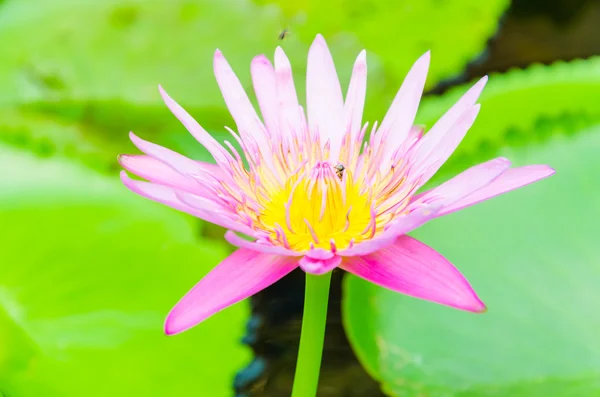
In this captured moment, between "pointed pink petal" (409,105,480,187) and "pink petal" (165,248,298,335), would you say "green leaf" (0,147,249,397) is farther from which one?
"pointed pink petal" (409,105,480,187)

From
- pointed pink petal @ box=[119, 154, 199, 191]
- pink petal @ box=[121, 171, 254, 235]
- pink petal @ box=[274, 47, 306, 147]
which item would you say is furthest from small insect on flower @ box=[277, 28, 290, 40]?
pink petal @ box=[121, 171, 254, 235]

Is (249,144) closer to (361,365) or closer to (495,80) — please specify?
(361,365)

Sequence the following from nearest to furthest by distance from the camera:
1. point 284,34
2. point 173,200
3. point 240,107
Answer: point 173,200 → point 240,107 → point 284,34

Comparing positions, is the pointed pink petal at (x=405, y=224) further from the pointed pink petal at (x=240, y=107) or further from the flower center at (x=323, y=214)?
the pointed pink petal at (x=240, y=107)

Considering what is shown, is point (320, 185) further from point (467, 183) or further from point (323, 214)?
point (467, 183)

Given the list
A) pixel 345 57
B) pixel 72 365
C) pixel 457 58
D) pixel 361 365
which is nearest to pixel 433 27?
pixel 457 58

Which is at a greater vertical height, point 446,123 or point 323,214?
point 446,123

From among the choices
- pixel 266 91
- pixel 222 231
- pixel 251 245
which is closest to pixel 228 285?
pixel 251 245
